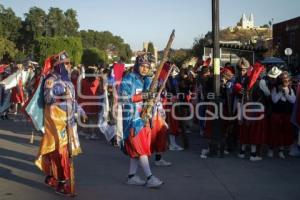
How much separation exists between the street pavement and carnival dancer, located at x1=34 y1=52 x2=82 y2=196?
26cm

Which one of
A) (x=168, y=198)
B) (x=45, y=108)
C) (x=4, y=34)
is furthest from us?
(x=4, y=34)

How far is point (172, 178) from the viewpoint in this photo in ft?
25.4

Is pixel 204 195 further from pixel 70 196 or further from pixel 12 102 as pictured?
pixel 12 102

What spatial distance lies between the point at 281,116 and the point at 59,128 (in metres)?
4.60

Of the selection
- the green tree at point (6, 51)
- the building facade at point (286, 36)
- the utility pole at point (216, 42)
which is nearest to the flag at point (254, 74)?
the utility pole at point (216, 42)

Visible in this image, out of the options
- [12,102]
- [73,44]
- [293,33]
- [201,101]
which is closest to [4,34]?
[73,44]

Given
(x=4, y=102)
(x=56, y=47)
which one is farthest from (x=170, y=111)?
(x=56, y=47)

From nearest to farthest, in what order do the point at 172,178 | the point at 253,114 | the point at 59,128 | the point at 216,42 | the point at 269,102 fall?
the point at 59,128, the point at 172,178, the point at 253,114, the point at 269,102, the point at 216,42

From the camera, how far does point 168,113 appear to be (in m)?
10.6

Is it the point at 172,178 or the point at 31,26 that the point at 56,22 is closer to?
the point at 31,26

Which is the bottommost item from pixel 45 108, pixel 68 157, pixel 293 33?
pixel 68 157

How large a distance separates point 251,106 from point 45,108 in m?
3.94

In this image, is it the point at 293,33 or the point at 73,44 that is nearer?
the point at 293,33

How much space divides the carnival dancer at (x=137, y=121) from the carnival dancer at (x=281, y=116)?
10.7 feet
